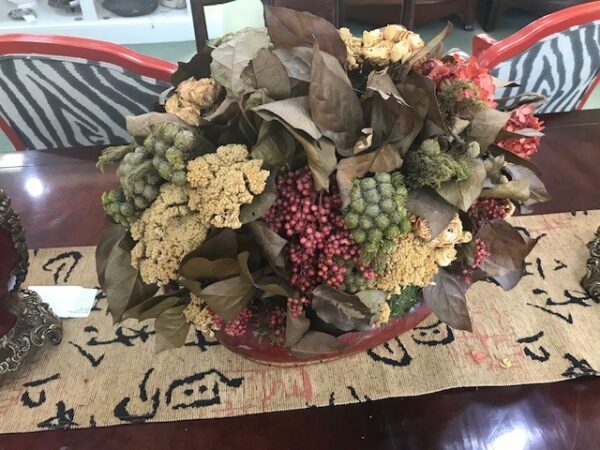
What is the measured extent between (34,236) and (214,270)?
529 mm

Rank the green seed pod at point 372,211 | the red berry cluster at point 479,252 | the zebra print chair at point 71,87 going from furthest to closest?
the zebra print chair at point 71,87, the red berry cluster at point 479,252, the green seed pod at point 372,211

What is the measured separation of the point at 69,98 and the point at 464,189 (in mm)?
923

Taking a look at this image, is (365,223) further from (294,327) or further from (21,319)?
(21,319)

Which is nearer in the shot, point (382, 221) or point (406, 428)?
point (382, 221)

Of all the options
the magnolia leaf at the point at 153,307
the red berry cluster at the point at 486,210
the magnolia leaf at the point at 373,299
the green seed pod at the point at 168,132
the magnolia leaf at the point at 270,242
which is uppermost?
the green seed pod at the point at 168,132

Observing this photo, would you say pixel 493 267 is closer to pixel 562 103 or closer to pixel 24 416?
pixel 24 416

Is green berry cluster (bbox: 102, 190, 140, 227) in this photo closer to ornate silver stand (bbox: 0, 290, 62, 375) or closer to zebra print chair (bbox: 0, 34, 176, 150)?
ornate silver stand (bbox: 0, 290, 62, 375)

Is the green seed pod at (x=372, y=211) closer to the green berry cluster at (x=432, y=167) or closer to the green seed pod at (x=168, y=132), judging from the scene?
the green berry cluster at (x=432, y=167)

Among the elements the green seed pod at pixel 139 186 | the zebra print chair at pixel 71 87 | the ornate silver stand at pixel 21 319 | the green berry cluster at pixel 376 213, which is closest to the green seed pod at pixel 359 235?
the green berry cluster at pixel 376 213

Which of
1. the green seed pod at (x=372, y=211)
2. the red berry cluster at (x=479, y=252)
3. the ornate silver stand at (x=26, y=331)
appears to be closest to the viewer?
the green seed pod at (x=372, y=211)

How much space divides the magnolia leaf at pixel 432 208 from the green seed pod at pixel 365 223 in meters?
0.05

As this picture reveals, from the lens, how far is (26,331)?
69 centimetres

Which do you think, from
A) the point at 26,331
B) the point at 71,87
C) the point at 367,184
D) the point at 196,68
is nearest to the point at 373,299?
the point at 367,184

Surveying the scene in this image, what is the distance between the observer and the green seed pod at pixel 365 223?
0.46 meters
